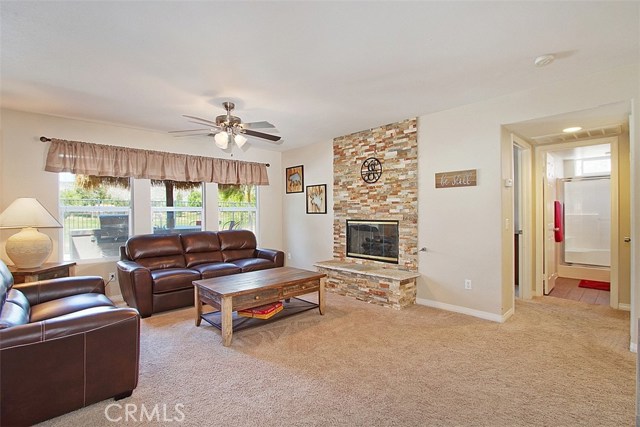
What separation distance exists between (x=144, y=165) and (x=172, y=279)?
6.36ft

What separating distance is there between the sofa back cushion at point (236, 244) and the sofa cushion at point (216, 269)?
0.49 m

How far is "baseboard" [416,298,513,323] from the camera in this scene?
11.3 feet

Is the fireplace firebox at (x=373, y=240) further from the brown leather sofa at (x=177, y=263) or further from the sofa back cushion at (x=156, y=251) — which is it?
the sofa back cushion at (x=156, y=251)

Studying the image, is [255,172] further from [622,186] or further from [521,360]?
[622,186]

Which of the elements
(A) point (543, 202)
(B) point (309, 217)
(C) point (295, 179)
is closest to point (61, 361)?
(B) point (309, 217)

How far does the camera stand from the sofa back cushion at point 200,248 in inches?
180

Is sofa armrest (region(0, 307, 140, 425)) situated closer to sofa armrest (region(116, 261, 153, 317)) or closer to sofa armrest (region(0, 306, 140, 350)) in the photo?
sofa armrest (region(0, 306, 140, 350))

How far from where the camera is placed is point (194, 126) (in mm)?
4480

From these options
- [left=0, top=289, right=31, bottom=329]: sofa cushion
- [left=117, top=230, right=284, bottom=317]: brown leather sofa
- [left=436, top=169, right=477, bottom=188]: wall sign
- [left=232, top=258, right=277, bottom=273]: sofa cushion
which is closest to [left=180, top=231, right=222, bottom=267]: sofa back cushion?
[left=117, top=230, right=284, bottom=317]: brown leather sofa

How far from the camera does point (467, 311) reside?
3684 millimetres

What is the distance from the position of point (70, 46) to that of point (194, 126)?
2.16 m

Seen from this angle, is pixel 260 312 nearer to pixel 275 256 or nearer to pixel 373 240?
pixel 275 256

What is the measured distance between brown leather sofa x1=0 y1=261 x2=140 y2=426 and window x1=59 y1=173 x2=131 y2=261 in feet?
7.24

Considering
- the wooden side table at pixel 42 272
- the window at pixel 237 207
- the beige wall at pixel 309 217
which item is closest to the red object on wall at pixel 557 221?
the beige wall at pixel 309 217
